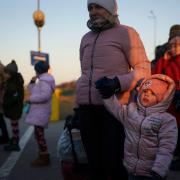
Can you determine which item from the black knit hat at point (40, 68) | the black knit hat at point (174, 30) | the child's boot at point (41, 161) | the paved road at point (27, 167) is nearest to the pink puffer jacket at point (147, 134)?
the paved road at point (27, 167)

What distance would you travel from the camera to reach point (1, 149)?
912cm

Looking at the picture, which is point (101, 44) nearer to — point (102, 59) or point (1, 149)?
point (102, 59)

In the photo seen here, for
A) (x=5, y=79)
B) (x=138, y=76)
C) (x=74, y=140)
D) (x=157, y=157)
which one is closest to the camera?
(x=157, y=157)

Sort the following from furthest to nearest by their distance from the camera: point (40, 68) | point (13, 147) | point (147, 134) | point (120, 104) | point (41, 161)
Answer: point (13, 147) < point (40, 68) < point (41, 161) < point (120, 104) < point (147, 134)

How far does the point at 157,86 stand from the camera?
3.64 m

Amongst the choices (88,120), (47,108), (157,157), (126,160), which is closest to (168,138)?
(157,157)

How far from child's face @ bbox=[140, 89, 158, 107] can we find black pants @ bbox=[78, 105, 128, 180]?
0.29 meters

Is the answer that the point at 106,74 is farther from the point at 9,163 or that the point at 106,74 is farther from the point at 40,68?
the point at 9,163

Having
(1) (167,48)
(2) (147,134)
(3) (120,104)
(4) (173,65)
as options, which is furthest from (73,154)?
(1) (167,48)

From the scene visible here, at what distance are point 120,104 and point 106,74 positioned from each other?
261mm

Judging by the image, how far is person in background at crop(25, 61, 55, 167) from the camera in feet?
24.4

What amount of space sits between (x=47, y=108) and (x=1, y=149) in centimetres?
190

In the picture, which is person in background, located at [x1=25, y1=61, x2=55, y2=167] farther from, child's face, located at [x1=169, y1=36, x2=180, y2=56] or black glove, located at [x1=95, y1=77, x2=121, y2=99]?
black glove, located at [x1=95, y1=77, x2=121, y2=99]

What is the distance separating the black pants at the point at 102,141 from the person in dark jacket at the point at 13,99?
16.8 ft
